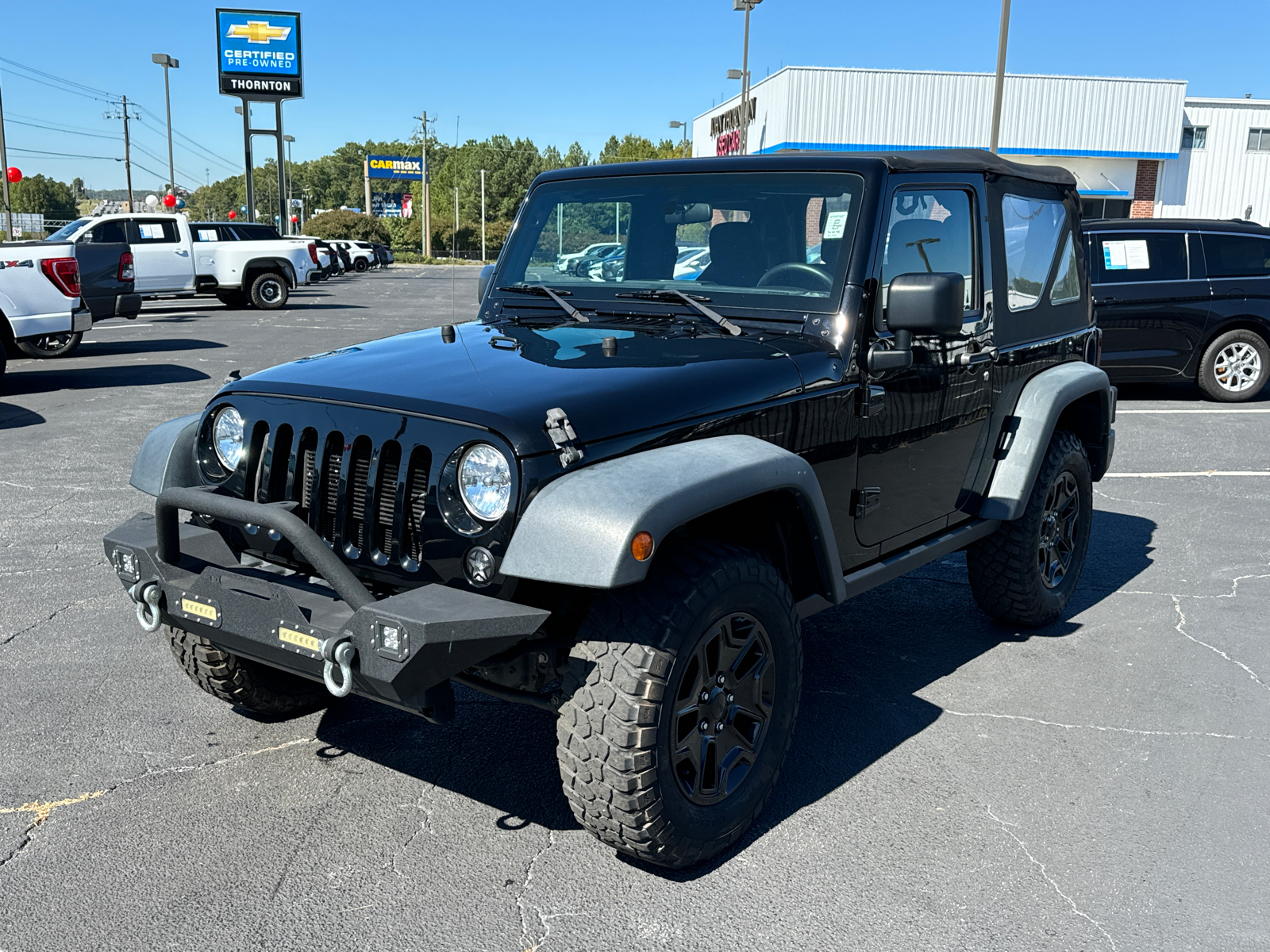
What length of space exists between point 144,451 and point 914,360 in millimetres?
2595

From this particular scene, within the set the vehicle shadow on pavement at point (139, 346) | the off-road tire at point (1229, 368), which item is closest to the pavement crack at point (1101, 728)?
the off-road tire at point (1229, 368)

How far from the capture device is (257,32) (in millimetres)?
47562

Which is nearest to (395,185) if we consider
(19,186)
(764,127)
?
(19,186)

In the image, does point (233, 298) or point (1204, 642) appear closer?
point (1204, 642)

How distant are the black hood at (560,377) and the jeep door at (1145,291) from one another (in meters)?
9.04

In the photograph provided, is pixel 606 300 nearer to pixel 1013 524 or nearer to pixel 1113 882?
pixel 1013 524

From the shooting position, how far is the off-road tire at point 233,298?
2420 cm

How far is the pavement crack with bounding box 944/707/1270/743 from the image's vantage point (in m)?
3.95

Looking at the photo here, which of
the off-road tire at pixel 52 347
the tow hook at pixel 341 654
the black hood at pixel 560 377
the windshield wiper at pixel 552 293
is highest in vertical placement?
the windshield wiper at pixel 552 293

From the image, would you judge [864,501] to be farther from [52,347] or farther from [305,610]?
[52,347]

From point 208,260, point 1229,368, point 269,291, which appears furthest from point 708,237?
point 269,291

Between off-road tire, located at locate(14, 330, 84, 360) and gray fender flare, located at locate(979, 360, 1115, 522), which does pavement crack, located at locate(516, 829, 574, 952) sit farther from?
off-road tire, located at locate(14, 330, 84, 360)

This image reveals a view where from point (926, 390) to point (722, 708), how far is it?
61.1 inches

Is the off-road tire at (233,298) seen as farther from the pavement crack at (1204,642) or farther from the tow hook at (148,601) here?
the tow hook at (148,601)
